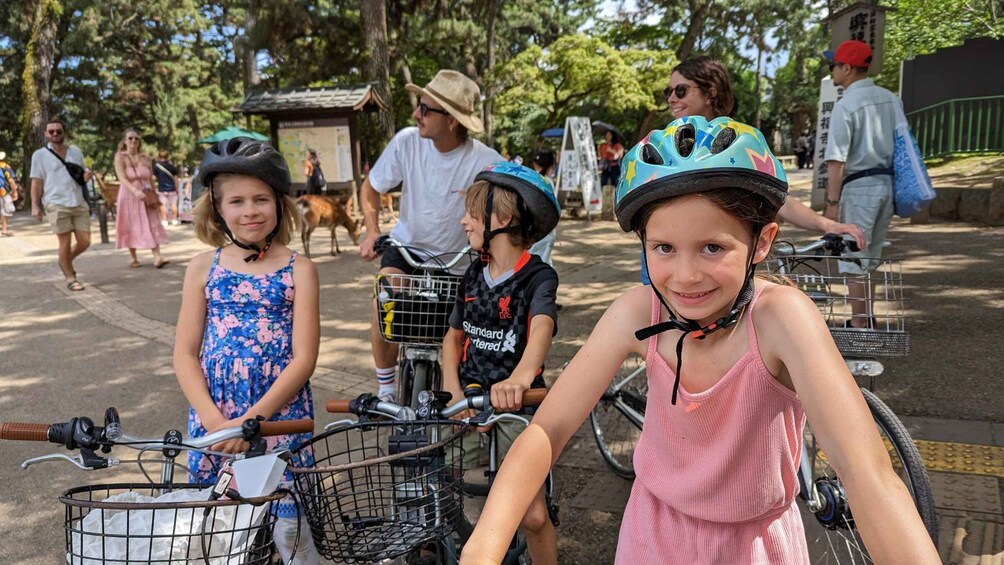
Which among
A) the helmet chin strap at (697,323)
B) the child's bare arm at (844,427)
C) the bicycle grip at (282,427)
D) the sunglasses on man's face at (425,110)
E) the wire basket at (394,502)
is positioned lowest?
the wire basket at (394,502)

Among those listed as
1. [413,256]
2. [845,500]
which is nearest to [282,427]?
[845,500]

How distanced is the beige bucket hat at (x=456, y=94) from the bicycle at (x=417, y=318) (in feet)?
2.67

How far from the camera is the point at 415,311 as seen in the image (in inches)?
130

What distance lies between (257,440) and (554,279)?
1322mm

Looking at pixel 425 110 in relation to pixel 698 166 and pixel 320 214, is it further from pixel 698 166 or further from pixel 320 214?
pixel 320 214

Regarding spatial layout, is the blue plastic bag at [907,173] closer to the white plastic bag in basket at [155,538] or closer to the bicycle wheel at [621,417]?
the bicycle wheel at [621,417]

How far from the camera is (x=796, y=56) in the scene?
44844mm

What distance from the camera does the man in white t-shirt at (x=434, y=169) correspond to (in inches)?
150

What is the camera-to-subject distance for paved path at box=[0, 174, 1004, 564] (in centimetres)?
330

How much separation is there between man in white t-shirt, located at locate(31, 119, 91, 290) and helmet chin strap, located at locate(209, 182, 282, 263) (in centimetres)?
731

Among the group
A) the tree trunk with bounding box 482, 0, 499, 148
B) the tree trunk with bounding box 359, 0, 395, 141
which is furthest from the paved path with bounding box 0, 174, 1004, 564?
the tree trunk with bounding box 482, 0, 499, 148

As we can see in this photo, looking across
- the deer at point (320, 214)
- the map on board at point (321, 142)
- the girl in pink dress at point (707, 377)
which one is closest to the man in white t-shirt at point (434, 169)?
the girl in pink dress at point (707, 377)

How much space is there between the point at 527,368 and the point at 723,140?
1180mm

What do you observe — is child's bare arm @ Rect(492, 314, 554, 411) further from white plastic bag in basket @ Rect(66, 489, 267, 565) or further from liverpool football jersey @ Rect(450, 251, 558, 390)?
white plastic bag in basket @ Rect(66, 489, 267, 565)
